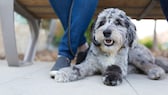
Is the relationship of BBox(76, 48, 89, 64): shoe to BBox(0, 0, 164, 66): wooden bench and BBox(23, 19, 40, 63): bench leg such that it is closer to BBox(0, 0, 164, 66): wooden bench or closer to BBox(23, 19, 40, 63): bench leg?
BBox(0, 0, 164, 66): wooden bench

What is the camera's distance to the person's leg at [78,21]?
6.61 ft

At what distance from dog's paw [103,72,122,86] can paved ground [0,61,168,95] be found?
0.02 meters

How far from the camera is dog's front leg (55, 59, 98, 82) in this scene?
182 cm

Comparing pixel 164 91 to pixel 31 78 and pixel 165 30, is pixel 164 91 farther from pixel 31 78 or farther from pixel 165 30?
pixel 165 30

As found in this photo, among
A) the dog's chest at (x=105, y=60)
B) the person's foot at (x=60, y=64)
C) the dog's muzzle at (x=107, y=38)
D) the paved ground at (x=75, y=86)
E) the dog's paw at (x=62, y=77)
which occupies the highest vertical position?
the dog's muzzle at (x=107, y=38)

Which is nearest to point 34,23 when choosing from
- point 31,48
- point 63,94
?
point 31,48

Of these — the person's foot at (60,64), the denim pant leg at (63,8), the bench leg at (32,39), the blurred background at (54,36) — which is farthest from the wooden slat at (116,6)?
the blurred background at (54,36)

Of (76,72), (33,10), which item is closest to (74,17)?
(76,72)

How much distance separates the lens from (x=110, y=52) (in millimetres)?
1924

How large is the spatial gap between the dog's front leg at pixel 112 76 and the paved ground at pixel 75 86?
0.09 ft

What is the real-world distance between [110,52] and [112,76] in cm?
19

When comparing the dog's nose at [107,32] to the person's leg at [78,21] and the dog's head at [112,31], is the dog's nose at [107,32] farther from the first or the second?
the person's leg at [78,21]

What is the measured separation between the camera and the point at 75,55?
2.16 metres

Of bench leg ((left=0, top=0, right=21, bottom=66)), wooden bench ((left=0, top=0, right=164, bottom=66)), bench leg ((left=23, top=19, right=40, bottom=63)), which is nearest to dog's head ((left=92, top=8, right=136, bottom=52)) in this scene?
wooden bench ((left=0, top=0, right=164, bottom=66))
